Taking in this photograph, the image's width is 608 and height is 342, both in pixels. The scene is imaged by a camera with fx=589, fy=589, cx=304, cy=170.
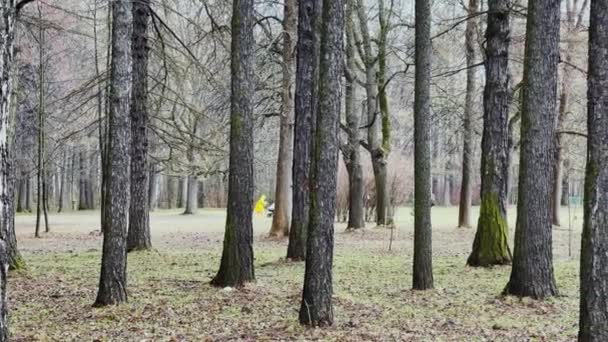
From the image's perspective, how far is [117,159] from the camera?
6582 mm

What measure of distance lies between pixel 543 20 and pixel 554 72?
67cm

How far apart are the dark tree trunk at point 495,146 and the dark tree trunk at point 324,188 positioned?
489 centimetres

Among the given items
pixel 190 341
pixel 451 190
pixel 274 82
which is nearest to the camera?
pixel 190 341

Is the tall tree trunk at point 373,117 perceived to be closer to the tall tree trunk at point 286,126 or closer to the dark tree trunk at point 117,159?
the tall tree trunk at point 286,126

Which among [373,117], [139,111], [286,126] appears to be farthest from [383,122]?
[139,111]

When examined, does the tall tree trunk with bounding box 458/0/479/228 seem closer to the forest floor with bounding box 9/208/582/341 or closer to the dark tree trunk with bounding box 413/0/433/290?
the forest floor with bounding box 9/208/582/341

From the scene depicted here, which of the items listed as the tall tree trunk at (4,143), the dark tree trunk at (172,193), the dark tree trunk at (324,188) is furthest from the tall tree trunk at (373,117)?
the dark tree trunk at (172,193)

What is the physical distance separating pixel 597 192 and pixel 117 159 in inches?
190

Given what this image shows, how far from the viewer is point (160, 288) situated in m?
7.96

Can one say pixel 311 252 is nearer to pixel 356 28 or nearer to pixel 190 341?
pixel 190 341

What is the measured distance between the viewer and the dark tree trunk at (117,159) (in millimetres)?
6562

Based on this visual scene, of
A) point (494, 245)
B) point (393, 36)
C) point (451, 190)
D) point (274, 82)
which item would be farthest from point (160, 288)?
point (451, 190)

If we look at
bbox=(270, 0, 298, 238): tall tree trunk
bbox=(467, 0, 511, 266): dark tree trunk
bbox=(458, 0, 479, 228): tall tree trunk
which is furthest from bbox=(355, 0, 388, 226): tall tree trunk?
bbox=(467, 0, 511, 266): dark tree trunk

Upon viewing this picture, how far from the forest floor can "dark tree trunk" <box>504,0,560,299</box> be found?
36 centimetres
